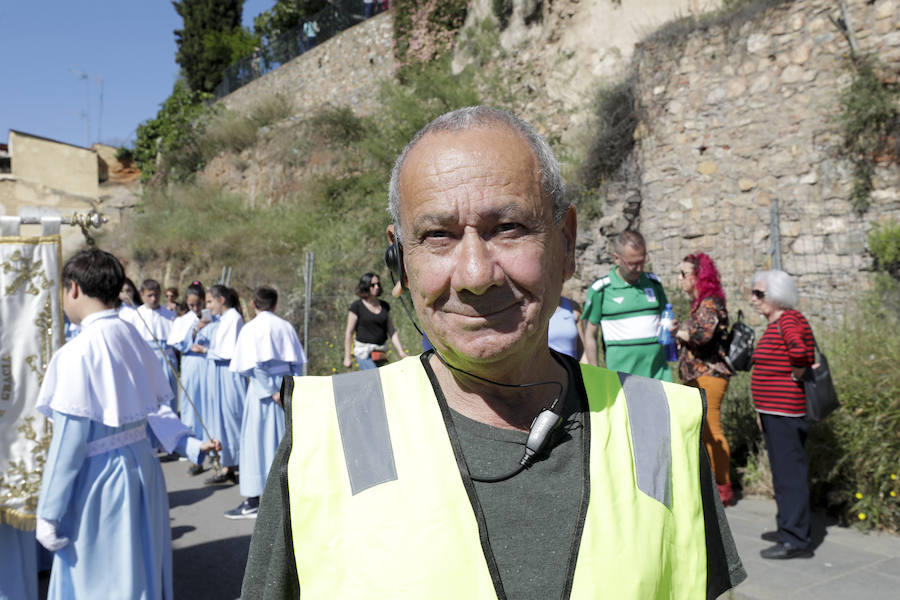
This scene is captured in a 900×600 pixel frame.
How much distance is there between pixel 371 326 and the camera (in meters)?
8.48

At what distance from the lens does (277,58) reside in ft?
93.4

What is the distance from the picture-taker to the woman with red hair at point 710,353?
5707 millimetres

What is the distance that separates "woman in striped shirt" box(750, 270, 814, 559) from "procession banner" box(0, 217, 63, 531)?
4915 mm

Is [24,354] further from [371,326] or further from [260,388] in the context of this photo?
[371,326]

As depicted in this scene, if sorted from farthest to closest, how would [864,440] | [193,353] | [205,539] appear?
[193,353], [205,539], [864,440]

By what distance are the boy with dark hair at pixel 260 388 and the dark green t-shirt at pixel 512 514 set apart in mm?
5689

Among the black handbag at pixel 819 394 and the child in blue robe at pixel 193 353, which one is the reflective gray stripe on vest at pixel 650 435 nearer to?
the black handbag at pixel 819 394

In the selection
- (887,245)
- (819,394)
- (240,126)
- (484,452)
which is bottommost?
(819,394)

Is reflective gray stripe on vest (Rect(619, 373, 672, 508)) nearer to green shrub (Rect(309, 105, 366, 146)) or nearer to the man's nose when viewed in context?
the man's nose

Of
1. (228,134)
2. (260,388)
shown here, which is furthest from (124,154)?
(260,388)

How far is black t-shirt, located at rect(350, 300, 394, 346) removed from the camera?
27.8ft

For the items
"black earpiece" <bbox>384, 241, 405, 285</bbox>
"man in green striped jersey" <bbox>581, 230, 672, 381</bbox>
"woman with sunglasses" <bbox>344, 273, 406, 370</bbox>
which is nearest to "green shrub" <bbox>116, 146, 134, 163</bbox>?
"woman with sunglasses" <bbox>344, 273, 406, 370</bbox>

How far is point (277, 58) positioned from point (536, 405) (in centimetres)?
2983

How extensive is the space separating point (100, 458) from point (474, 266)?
3.09 m
